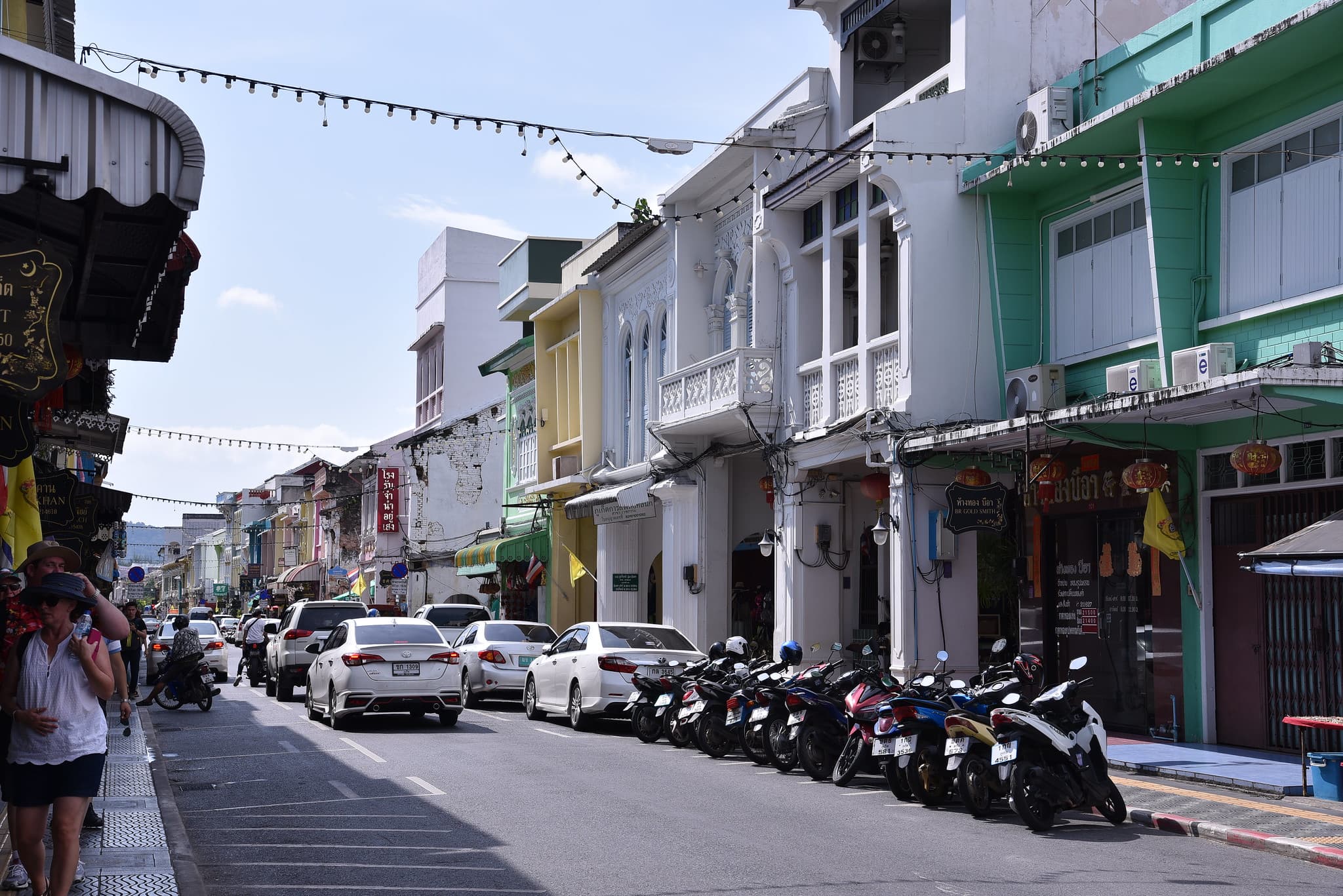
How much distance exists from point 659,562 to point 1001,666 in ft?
66.9

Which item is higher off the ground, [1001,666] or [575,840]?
[1001,666]

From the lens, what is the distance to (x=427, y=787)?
13.8 m

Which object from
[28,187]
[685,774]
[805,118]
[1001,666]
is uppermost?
[805,118]

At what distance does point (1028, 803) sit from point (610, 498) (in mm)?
19607

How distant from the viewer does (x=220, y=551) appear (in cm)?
12419

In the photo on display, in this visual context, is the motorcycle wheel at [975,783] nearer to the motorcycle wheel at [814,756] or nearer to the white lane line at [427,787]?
the motorcycle wheel at [814,756]

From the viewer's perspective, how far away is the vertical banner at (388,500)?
5997 centimetres

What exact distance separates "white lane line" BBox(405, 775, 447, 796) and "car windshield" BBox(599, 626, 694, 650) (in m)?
6.28

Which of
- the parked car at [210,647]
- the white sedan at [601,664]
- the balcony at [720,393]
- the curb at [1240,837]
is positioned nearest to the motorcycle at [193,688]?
the parked car at [210,647]

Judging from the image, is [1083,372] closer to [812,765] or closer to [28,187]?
[812,765]

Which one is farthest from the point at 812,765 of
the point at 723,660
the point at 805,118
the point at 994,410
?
the point at 805,118

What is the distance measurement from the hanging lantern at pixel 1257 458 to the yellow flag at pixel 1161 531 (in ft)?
8.49

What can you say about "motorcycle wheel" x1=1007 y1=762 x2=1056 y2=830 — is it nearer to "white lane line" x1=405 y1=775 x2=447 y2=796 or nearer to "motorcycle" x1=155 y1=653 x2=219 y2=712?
"white lane line" x1=405 y1=775 x2=447 y2=796

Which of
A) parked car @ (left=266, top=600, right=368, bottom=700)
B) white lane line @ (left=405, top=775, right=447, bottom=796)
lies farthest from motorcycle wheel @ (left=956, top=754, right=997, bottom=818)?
parked car @ (left=266, top=600, right=368, bottom=700)
